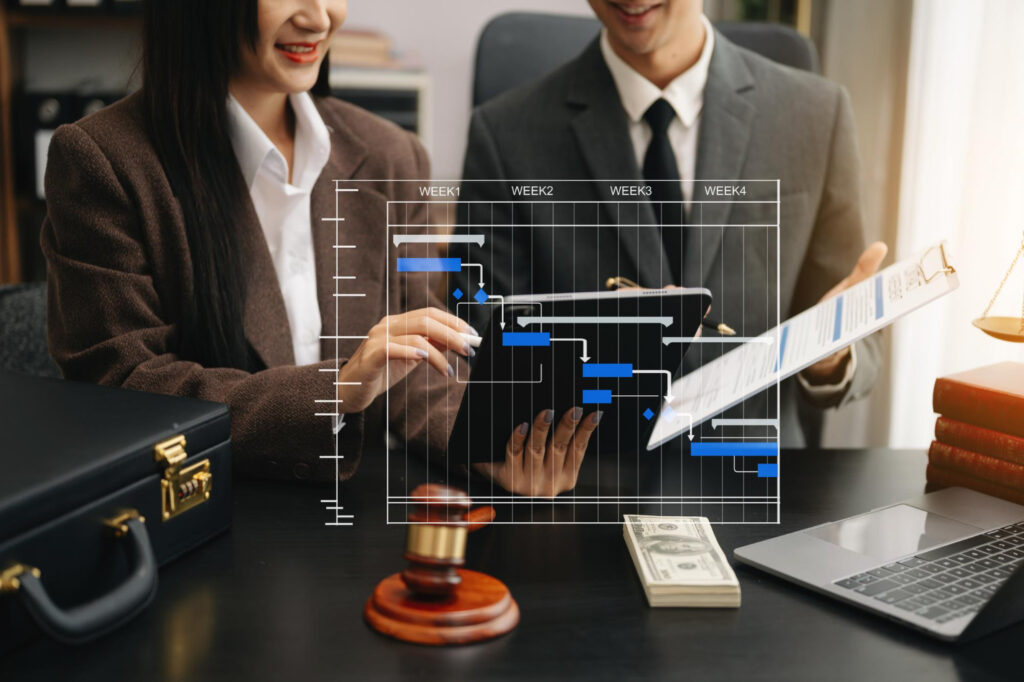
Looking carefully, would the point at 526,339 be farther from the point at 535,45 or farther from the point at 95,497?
the point at 535,45

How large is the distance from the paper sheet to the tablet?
0.16 ft

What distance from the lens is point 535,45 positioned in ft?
5.66

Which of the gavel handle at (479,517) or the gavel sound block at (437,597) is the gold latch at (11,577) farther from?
the gavel handle at (479,517)

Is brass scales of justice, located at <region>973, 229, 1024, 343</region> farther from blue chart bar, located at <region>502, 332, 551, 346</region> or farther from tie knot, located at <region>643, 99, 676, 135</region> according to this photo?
tie knot, located at <region>643, 99, 676, 135</region>

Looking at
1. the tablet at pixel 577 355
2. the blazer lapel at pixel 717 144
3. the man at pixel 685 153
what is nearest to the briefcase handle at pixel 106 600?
the tablet at pixel 577 355

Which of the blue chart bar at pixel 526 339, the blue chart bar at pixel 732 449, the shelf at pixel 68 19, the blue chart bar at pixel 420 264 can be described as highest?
the shelf at pixel 68 19

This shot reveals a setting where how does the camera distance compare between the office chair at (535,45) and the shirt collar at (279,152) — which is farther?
the office chair at (535,45)

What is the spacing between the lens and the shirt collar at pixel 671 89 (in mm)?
1493

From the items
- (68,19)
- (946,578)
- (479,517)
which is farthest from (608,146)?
(68,19)

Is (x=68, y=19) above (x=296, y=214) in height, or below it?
above

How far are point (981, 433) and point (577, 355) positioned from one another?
0.44m

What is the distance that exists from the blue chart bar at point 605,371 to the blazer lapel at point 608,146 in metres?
0.50

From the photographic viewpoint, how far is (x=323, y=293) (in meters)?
1.20

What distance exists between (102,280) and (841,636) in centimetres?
83
